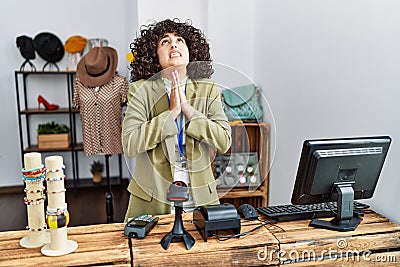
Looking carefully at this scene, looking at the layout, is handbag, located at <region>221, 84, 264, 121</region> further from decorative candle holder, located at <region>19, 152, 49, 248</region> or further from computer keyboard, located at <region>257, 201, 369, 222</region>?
decorative candle holder, located at <region>19, 152, 49, 248</region>

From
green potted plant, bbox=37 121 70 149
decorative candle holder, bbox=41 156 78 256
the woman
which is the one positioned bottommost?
green potted plant, bbox=37 121 70 149

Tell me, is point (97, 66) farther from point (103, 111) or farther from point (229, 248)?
point (229, 248)

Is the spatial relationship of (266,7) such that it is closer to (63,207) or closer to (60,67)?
(63,207)

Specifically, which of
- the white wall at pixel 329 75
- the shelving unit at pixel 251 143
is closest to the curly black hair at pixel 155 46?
the shelving unit at pixel 251 143

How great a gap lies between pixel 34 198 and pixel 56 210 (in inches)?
3.6

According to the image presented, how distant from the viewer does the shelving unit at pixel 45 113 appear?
12.9ft

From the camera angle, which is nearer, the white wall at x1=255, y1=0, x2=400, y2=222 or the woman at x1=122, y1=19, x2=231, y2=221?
the woman at x1=122, y1=19, x2=231, y2=221

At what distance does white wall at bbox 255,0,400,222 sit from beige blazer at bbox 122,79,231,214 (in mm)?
705

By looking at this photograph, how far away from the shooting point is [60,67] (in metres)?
4.19

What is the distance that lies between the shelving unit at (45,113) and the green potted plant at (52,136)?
0.19ft

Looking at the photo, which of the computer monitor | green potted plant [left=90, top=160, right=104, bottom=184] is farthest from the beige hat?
the computer monitor

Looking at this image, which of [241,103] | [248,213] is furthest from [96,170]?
[248,213]

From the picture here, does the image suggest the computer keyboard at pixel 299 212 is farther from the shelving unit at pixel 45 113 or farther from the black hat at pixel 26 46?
the black hat at pixel 26 46

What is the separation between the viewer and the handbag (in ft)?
5.02
